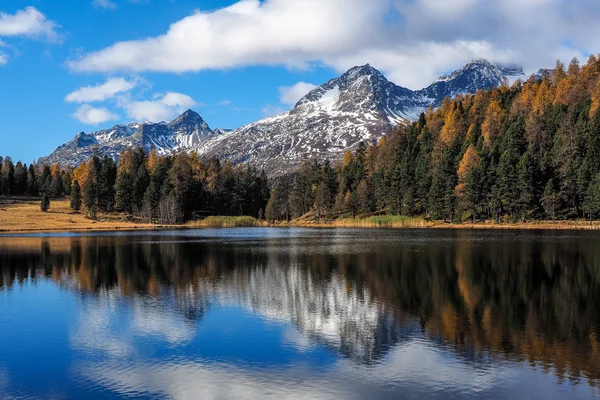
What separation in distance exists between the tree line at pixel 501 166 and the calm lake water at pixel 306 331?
8741 centimetres

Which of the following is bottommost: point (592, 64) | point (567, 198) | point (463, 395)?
point (463, 395)

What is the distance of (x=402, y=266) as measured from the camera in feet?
171

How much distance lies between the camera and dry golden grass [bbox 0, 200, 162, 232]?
146275mm

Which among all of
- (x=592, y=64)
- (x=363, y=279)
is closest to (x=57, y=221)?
(x=363, y=279)

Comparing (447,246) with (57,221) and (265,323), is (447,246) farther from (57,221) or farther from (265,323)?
(57,221)

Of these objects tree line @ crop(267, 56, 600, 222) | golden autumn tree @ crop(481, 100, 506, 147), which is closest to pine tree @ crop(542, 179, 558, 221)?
tree line @ crop(267, 56, 600, 222)

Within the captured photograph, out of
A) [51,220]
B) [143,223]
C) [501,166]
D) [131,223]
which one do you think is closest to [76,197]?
[51,220]

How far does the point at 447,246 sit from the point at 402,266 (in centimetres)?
2471

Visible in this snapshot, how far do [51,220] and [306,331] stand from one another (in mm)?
153657

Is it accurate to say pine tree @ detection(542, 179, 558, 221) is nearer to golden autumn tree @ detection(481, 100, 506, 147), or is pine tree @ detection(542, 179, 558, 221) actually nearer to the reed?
golden autumn tree @ detection(481, 100, 506, 147)

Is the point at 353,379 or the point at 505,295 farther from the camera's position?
the point at 505,295

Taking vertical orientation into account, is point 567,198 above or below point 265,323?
above

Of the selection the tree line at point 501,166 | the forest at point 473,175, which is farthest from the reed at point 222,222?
the tree line at point 501,166

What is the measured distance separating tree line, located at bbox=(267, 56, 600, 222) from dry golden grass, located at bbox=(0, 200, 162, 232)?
70.6m
